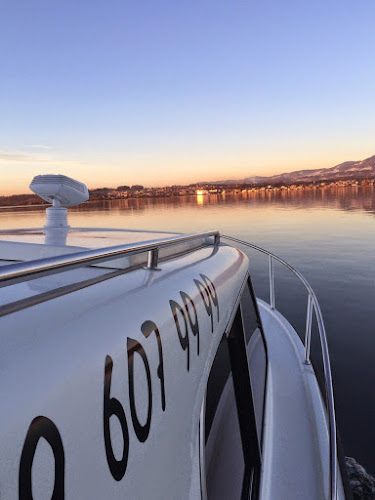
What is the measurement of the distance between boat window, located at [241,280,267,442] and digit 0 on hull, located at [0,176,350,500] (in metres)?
0.59

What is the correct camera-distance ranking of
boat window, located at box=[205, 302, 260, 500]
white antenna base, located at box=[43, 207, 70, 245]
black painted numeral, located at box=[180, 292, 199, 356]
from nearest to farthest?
black painted numeral, located at box=[180, 292, 199, 356]
boat window, located at box=[205, 302, 260, 500]
white antenna base, located at box=[43, 207, 70, 245]

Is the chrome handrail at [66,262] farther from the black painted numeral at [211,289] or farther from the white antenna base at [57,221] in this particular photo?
the white antenna base at [57,221]

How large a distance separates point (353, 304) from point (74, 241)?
11.1m

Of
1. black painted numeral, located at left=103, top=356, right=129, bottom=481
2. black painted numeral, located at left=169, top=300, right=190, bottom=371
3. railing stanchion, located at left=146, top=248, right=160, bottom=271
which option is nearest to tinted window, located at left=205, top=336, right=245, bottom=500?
railing stanchion, located at left=146, top=248, right=160, bottom=271

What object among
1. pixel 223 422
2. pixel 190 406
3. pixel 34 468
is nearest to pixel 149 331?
pixel 190 406

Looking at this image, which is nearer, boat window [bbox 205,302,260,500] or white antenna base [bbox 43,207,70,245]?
Answer: boat window [bbox 205,302,260,500]

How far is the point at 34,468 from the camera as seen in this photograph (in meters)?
0.62

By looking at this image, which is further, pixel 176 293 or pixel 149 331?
pixel 176 293

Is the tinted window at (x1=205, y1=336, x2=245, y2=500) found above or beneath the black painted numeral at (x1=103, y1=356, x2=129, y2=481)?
beneath

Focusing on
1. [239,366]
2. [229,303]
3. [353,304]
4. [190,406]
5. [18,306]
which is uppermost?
[18,306]

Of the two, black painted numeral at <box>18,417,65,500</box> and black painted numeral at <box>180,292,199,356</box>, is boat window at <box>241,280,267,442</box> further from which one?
black painted numeral at <box>18,417,65,500</box>

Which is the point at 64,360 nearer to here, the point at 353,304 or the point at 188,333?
the point at 188,333

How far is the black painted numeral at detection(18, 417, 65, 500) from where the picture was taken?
1.97 ft

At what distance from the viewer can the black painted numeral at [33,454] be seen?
1.97ft
